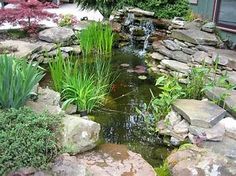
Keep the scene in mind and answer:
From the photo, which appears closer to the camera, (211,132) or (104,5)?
(211,132)

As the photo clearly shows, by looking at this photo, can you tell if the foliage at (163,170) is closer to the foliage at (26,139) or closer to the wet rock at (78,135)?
the wet rock at (78,135)

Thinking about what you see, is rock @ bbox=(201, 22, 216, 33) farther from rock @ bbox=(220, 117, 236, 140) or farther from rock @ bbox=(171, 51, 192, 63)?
rock @ bbox=(220, 117, 236, 140)

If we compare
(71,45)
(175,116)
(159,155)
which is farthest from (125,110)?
(71,45)

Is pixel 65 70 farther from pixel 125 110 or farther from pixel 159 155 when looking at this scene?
pixel 159 155

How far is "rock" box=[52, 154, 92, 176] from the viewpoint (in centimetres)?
218

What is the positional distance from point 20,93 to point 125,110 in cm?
146

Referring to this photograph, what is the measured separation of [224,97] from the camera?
3572 millimetres

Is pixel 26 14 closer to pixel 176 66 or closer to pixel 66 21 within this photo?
pixel 66 21

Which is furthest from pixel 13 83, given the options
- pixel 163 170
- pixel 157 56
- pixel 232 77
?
pixel 157 56

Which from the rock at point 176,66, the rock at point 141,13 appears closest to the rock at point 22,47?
the rock at point 176,66

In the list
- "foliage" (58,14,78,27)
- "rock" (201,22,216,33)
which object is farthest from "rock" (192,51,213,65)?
"foliage" (58,14,78,27)

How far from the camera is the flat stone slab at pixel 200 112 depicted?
315cm

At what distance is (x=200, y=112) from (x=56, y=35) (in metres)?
3.18

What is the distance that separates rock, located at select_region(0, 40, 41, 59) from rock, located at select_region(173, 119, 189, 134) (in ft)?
8.05
